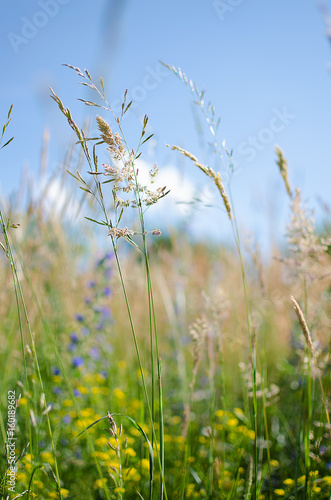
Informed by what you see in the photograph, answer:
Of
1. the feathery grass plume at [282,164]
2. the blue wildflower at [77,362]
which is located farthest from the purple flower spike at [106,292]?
the feathery grass plume at [282,164]

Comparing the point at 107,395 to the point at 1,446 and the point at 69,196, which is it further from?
the point at 69,196

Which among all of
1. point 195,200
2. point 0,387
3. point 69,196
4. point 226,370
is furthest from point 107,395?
point 195,200

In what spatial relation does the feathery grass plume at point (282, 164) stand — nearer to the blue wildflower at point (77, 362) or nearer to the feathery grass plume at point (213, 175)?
the feathery grass plume at point (213, 175)

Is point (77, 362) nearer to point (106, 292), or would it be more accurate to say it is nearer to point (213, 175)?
point (106, 292)

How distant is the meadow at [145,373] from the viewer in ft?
3.24

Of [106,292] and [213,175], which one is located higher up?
[213,175]

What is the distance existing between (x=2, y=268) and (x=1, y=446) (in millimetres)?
1145

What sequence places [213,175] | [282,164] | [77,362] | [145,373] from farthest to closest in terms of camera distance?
[145,373] < [77,362] < [282,164] < [213,175]

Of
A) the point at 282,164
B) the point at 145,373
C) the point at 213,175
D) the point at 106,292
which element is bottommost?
the point at 145,373

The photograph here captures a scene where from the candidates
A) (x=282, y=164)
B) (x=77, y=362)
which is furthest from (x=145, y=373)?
(x=282, y=164)

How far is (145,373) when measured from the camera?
2627 mm

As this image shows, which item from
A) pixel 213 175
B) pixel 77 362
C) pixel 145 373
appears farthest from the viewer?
pixel 145 373

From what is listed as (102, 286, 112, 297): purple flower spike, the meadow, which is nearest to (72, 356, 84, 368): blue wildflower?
the meadow

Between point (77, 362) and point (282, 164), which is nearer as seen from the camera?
point (282, 164)
